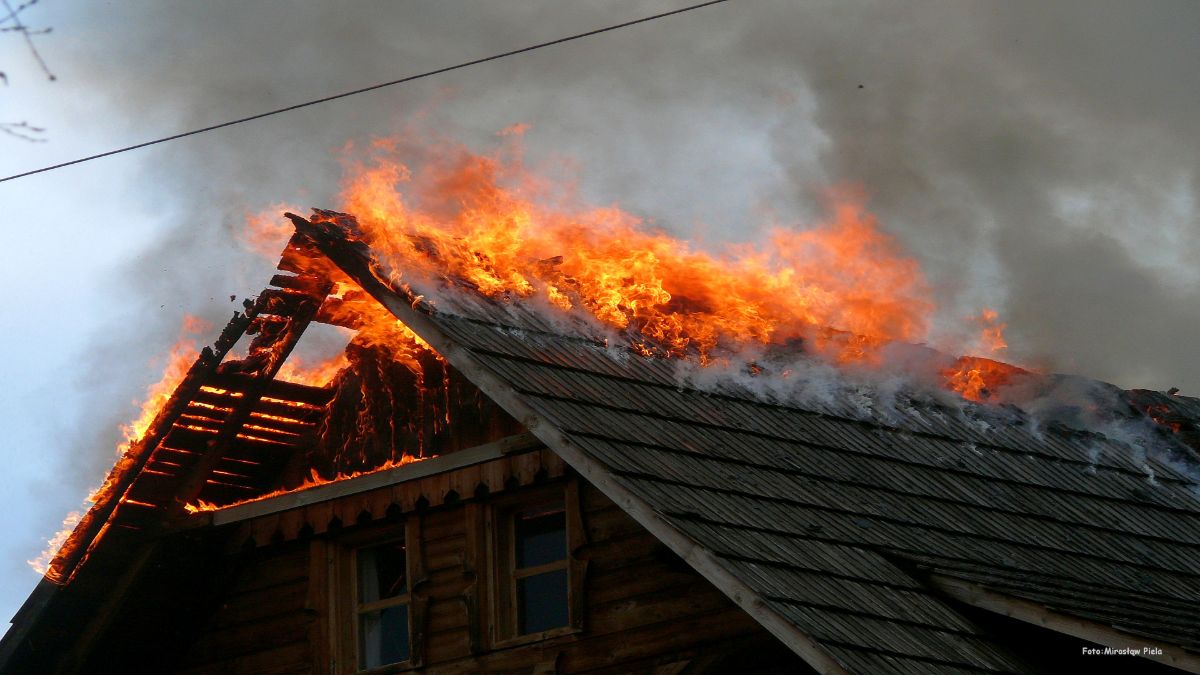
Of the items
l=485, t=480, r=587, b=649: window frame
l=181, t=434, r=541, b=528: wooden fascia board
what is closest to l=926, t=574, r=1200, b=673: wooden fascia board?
l=485, t=480, r=587, b=649: window frame

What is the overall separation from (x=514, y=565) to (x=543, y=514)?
389mm

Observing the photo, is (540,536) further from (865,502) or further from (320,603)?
(865,502)

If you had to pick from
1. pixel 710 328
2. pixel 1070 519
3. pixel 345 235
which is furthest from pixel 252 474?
pixel 1070 519

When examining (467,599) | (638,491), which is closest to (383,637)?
(467,599)

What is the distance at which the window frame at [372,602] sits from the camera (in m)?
11.2

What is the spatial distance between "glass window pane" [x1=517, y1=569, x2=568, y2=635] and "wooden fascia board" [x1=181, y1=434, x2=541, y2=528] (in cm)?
86

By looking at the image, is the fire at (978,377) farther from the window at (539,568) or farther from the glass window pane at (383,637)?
the glass window pane at (383,637)

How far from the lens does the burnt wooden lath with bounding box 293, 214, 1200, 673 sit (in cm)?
890

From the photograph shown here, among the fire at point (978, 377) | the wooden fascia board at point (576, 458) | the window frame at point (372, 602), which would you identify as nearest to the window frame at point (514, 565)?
the window frame at point (372, 602)

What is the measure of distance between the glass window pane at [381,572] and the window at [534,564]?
0.98m

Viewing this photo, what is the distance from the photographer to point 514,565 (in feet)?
36.5

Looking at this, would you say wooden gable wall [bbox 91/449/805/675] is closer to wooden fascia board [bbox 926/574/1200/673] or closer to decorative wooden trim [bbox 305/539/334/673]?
decorative wooden trim [bbox 305/539/334/673]

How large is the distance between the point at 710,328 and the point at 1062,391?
3.95 m

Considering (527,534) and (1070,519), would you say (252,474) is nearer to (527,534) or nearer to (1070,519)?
(527,534)
